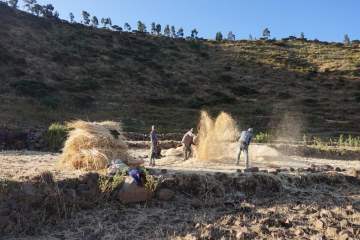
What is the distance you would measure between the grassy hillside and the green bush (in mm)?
12870

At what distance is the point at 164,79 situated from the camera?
6331 centimetres

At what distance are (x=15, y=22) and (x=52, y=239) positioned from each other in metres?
64.0

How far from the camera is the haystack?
13.9 metres

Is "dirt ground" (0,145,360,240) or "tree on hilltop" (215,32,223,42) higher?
"tree on hilltop" (215,32,223,42)

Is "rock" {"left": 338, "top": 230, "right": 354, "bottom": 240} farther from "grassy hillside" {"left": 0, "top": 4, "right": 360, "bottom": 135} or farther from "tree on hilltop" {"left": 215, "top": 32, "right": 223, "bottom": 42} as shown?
"tree on hilltop" {"left": 215, "top": 32, "right": 223, "bottom": 42}

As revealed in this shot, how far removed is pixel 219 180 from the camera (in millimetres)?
13312

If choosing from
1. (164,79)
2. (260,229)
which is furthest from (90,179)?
(164,79)

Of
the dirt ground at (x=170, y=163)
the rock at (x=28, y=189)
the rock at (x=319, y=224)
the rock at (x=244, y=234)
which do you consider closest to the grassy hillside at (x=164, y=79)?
the dirt ground at (x=170, y=163)

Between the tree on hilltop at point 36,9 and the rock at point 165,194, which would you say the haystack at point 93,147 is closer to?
the rock at point 165,194

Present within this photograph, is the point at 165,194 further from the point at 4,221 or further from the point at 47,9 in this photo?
the point at 47,9

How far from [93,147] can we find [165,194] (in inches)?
122

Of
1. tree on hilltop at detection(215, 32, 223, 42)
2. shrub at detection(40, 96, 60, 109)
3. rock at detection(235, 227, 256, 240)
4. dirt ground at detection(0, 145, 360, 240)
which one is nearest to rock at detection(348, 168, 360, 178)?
dirt ground at detection(0, 145, 360, 240)

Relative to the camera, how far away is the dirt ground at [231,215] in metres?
10.2

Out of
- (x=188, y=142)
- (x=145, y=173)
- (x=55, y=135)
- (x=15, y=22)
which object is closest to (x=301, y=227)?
(x=145, y=173)
